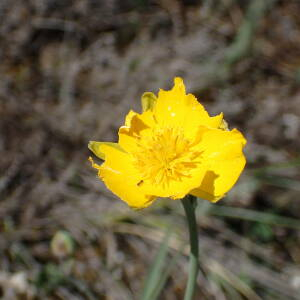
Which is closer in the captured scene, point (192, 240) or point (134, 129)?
point (192, 240)

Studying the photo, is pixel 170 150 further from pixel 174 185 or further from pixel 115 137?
pixel 115 137

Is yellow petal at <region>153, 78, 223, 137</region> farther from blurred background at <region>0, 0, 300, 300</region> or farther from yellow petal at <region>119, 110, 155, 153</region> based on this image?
blurred background at <region>0, 0, 300, 300</region>

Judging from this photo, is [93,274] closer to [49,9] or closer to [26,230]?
[26,230]

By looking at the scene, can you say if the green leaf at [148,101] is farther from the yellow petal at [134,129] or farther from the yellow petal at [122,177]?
the yellow petal at [122,177]

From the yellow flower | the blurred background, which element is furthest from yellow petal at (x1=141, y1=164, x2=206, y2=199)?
the blurred background

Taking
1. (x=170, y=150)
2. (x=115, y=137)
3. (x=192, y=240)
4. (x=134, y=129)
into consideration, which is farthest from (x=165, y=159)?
(x=115, y=137)

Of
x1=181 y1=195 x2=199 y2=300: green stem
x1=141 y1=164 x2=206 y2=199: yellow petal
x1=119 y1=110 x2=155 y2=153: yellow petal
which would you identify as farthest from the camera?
x1=119 y1=110 x2=155 y2=153: yellow petal
